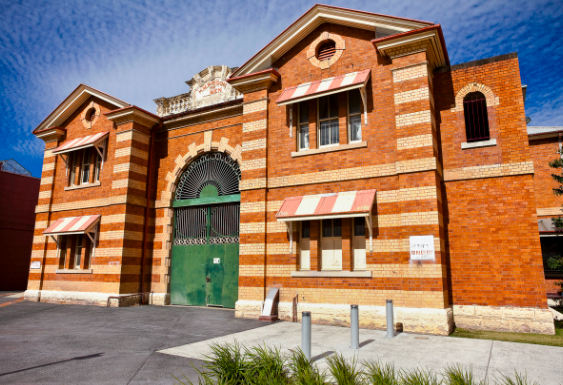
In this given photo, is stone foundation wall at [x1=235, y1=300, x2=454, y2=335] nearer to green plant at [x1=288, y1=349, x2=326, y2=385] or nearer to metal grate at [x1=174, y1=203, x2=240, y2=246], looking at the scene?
metal grate at [x1=174, y1=203, x2=240, y2=246]

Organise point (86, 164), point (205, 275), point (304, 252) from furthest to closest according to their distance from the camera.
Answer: point (86, 164) < point (205, 275) < point (304, 252)

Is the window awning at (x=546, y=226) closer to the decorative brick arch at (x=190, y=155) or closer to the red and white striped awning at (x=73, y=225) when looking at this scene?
the decorative brick arch at (x=190, y=155)

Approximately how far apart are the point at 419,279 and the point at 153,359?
22.0ft

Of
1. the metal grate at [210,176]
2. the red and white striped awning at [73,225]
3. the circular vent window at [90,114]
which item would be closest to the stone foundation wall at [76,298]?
the red and white striped awning at [73,225]

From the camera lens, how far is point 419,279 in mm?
10484

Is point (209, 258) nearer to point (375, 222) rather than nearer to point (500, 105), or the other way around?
point (375, 222)

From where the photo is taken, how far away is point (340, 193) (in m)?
12.0

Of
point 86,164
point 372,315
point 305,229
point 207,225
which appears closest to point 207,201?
point 207,225

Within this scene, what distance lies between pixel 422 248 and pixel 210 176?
8658 millimetres

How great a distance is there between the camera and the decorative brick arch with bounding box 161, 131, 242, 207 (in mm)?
15539

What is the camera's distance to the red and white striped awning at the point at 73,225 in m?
A: 16.4

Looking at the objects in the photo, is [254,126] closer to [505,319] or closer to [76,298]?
[505,319]

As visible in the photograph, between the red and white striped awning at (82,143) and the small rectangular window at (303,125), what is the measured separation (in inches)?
358

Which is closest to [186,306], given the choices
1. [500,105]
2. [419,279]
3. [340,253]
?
[340,253]
